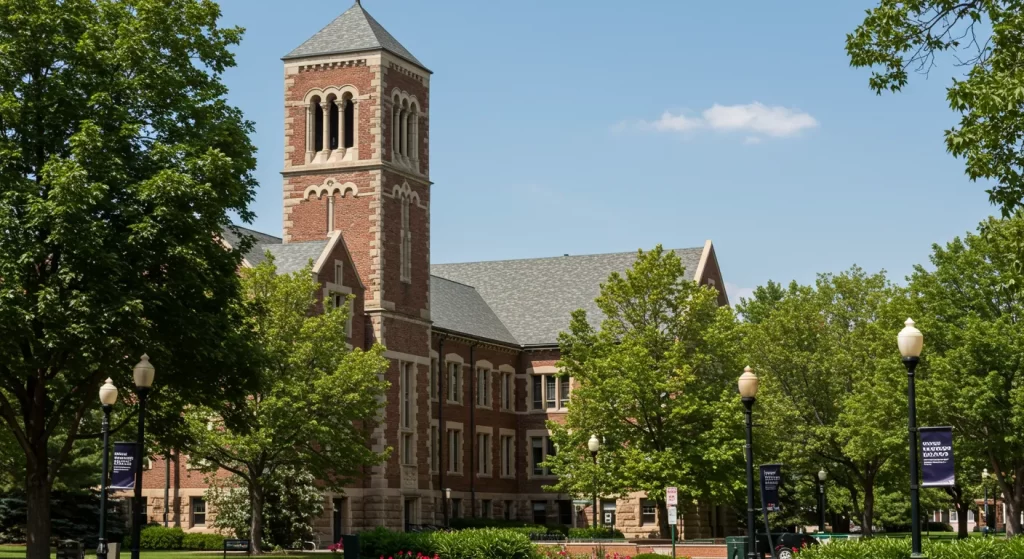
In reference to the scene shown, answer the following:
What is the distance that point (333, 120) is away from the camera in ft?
218

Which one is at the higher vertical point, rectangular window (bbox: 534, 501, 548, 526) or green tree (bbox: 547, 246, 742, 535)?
green tree (bbox: 547, 246, 742, 535)

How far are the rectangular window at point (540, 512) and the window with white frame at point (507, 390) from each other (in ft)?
17.6

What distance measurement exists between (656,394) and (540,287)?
28.1m

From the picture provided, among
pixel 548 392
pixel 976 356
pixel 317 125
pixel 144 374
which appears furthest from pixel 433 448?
pixel 144 374

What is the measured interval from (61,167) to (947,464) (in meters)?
18.3

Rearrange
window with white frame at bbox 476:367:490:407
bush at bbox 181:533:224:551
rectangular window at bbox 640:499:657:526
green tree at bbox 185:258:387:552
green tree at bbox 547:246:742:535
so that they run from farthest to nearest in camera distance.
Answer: window with white frame at bbox 476:367:490:407 < rectangular window at bbox 640:499:657:526 < green tree at bbox 547:246:742:535 < bush at bbox 181:533:224:551 < green tree at bbox 185:258:387:552

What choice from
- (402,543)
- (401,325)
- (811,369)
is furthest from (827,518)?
(402,543)

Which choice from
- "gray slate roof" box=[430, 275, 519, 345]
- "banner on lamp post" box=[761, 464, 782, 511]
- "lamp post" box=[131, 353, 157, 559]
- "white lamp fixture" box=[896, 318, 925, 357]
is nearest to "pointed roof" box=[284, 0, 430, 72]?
"gray slate roof" box=[430, 275, 519, 345]

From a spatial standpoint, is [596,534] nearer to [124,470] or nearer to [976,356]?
[976,356]

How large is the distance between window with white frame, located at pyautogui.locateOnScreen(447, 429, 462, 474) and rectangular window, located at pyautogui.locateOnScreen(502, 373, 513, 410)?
5.12 meters

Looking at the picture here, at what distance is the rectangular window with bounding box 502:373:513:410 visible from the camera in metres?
78.2

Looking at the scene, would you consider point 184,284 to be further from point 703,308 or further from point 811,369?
point 811,369

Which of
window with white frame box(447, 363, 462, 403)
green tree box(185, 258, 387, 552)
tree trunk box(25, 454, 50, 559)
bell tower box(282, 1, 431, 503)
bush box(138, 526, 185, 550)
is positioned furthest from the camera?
window with white frame box(447, 363, 462, 403)

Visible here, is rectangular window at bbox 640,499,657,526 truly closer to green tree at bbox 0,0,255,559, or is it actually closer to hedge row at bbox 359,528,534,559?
hedge row at bbox 359,528,534,559
